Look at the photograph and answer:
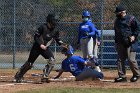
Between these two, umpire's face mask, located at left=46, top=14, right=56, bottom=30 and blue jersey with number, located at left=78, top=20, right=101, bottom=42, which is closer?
umpire's face mask, located at left=46, top=14, right=56, bottom=30

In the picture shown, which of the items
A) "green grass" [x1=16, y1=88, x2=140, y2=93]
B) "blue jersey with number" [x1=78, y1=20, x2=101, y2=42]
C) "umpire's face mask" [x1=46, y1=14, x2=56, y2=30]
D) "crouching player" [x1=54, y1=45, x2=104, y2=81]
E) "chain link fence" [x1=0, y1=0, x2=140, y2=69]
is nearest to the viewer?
"green grass" [x1=16, y1=88, x2=140, y2=93]

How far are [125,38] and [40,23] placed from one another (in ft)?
22.8

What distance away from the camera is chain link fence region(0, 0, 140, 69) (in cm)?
1880

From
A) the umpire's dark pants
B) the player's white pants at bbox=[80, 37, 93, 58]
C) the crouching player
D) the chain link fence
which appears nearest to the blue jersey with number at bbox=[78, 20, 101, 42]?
the player's white pants at bbox=[80, 37, 93, 58]

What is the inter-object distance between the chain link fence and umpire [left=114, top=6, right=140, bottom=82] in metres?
5.64

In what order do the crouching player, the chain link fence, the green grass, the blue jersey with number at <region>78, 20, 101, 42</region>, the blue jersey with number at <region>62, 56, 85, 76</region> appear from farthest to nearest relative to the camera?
the chain link fence, the blue jersey with number at <region>78, 20, 101, 42</region>, the blue jersey with number at <region>62, 56, 85, 76</region>, the crouching player, the green grass

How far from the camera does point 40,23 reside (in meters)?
18.8

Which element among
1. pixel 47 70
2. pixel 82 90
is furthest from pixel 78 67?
pixel 82 90

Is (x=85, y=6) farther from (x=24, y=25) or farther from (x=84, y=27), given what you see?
(x=84, y=27)

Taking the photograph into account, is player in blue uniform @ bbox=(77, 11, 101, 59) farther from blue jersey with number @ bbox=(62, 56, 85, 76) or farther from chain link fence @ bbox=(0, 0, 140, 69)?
chain link fence @ bbox=(0, 0, 140, 69)

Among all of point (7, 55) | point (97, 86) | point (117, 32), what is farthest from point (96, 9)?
point (97, 86)

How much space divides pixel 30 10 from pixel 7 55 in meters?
2.16

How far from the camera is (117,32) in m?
12.7

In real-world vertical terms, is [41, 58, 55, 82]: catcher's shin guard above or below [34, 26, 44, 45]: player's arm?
below
